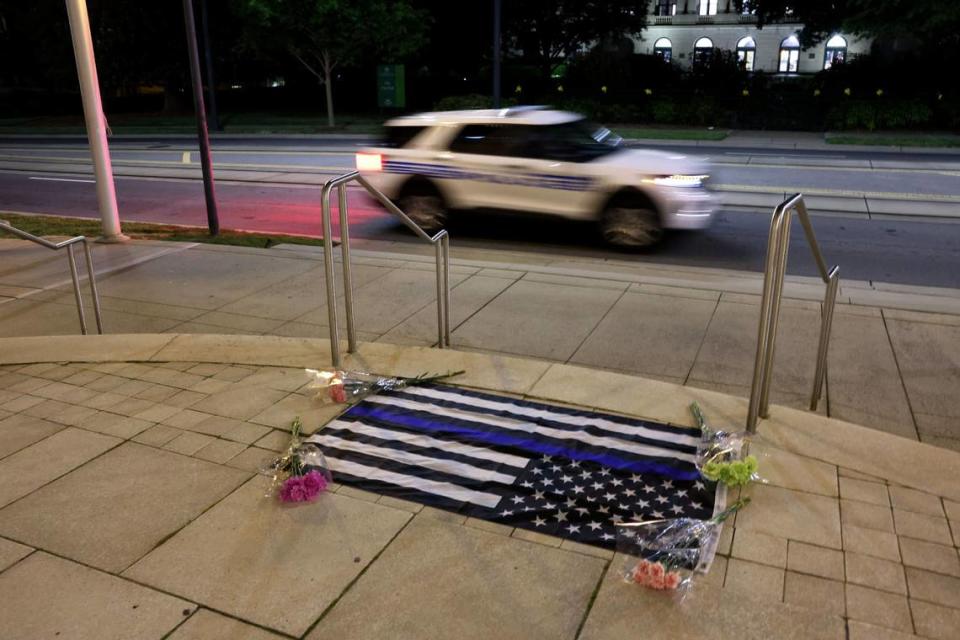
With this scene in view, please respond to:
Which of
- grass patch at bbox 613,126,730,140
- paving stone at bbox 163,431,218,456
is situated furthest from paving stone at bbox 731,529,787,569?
grass patch at bbox 613,126,730,140

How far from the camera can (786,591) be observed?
3496 mm

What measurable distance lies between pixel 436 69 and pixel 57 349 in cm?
3806

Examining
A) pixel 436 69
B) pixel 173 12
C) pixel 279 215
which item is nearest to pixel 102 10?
pixel 173 12

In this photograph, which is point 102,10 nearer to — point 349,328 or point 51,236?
point 51,236

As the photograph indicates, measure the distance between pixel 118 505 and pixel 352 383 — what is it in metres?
1.85

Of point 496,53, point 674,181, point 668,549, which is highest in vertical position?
→ point 496,53

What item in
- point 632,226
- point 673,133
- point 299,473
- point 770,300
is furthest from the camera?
point 673,133

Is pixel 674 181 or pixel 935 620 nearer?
pixel 935 620

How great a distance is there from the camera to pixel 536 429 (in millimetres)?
5035

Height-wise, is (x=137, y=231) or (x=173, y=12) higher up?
(x=173, y=12)

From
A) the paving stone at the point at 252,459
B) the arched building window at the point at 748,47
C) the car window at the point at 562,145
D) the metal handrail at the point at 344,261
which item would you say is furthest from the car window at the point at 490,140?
the arched building window at the point at 748,47

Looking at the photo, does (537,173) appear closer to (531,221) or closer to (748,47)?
(531,221)

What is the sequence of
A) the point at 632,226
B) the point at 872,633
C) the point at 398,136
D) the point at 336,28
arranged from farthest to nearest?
the point at 336,28 < the point at 398,136 < the point at 632,226 < the point at 872,633

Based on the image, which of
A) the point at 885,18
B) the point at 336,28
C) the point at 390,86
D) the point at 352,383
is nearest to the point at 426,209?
the point at 352,383
